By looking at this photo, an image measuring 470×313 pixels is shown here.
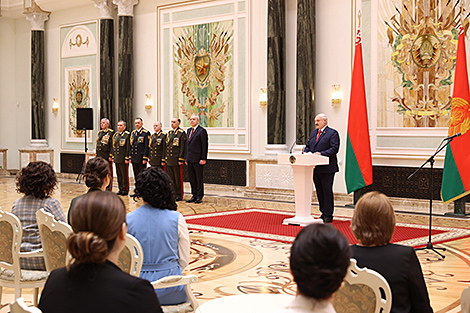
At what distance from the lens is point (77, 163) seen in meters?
15.5

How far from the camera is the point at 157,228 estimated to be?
10.3 ft

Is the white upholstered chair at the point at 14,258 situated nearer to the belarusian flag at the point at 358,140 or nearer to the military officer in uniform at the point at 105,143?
the belarusian flag at the point at 358,140

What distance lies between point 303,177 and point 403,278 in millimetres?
5308

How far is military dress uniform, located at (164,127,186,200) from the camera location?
10.8 meters

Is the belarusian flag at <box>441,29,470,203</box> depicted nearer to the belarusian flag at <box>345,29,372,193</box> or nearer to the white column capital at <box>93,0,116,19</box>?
the belarusian flag at <box>345,29,372,193</box>

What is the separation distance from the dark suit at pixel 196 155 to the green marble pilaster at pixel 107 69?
4.33 metres

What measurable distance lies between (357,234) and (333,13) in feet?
29.0

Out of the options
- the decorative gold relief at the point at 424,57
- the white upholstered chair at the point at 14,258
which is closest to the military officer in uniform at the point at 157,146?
the decorative gold relief at the point at 424,57

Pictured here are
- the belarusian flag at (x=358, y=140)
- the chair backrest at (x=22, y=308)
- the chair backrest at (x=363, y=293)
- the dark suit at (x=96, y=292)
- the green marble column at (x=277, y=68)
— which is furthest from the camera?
the green marble column at (x=277, y=68)

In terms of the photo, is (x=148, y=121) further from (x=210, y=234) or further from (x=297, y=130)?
(x=210, y=234)

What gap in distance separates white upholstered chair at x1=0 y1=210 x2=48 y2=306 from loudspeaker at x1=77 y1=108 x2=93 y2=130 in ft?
35.9

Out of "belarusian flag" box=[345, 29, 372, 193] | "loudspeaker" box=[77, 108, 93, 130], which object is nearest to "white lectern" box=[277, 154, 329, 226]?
"belarusian flag" box=[345, 29, 372, 193]

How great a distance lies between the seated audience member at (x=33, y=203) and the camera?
377cm

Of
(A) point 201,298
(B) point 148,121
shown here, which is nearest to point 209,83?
(B) point 148,121
